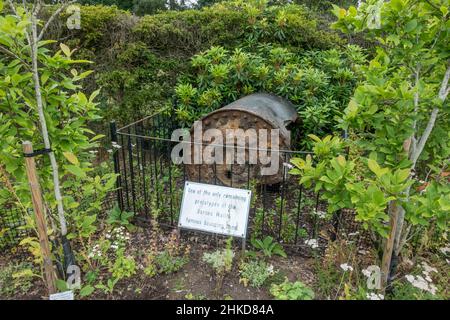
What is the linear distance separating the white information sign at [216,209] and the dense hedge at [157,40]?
289cm

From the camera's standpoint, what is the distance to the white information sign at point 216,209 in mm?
2760

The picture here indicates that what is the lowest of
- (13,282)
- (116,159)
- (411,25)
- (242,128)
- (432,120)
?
(13,282)

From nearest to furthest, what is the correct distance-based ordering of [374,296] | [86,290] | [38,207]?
1. [38,207]
2. [374,296]
3. [86,290]

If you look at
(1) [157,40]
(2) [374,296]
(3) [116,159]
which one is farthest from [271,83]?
(2) [374,296]

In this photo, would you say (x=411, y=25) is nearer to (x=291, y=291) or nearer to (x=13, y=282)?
(x=291, y=291)

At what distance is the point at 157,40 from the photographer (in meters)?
5.32

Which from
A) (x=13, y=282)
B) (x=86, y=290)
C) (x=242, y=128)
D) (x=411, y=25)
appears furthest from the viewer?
(x=242, y=128)

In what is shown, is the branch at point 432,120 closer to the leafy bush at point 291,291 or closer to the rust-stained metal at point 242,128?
the leafy bush at point 291,291

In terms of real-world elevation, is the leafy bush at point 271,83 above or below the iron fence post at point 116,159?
above

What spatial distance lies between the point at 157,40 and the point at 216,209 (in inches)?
146

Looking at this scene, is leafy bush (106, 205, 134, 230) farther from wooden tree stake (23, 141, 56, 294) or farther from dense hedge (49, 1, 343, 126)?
dense hedge (49, 1, 343, 126)

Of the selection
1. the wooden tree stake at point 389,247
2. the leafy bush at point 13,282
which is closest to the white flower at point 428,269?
the wooden tree stake at point 389,247

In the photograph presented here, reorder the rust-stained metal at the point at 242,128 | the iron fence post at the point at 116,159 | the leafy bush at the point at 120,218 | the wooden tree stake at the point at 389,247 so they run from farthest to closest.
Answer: the rust-stained metal at the point at 242,128 < the leafy bush at the point at 120,218 < the iron fence post at the point at 116,159 < the wooden tree stake at the point at 389,247

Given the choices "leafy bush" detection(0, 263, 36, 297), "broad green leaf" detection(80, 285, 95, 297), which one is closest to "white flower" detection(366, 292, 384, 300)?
"broad green leaf" detection(80, 285, 95, 297)
